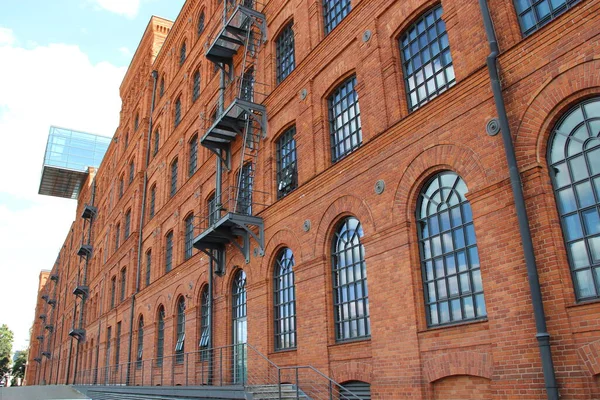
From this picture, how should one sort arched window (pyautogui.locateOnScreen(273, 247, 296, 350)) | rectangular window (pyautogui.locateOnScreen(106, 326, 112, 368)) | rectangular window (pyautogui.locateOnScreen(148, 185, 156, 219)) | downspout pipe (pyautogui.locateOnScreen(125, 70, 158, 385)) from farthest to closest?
rectangular window (pyautogui.locateOnScreen(106, 326, 112, 368)) → rectangular window (pyautogui.locateOnScreen(148, 185, 156, 219)) → downspout pipe (pyautogui.locateOnScreen(125, 70, 158, 385)) → arched window (pyautogui.locateOnScreen(273, 247, 296, 350))

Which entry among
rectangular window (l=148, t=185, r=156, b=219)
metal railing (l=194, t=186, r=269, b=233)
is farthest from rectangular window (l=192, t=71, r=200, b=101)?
metal railing (l=194, t=186, r=269, b=233)

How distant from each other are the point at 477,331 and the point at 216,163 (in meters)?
12.8

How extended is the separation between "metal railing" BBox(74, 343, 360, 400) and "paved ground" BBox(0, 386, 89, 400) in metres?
4.34

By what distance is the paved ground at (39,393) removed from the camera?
28.7 metres

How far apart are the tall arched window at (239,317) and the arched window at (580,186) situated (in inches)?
414

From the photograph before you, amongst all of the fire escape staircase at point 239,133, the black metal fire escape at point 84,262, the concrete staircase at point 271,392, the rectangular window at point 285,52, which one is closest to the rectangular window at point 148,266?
the fire escape staircase at point 239,133

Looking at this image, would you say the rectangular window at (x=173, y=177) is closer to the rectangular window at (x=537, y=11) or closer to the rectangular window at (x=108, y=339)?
the rectangular window at (x=108, y=339)

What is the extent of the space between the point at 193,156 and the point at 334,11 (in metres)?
10.6

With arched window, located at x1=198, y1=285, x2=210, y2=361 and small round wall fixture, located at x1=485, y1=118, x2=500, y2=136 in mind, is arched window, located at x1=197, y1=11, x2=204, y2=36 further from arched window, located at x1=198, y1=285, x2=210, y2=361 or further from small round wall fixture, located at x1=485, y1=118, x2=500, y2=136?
small round wall fixture, located at x1=485, y1=118, x2=500, y2=136

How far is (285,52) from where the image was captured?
16484 millimetres

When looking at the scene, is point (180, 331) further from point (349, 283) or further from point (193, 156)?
point (349, 283)

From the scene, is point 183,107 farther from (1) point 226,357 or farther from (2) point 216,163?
(1) point 226,357

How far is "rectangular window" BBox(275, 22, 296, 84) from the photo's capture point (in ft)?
52.7

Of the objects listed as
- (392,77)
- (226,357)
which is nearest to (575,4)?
(392,77)
